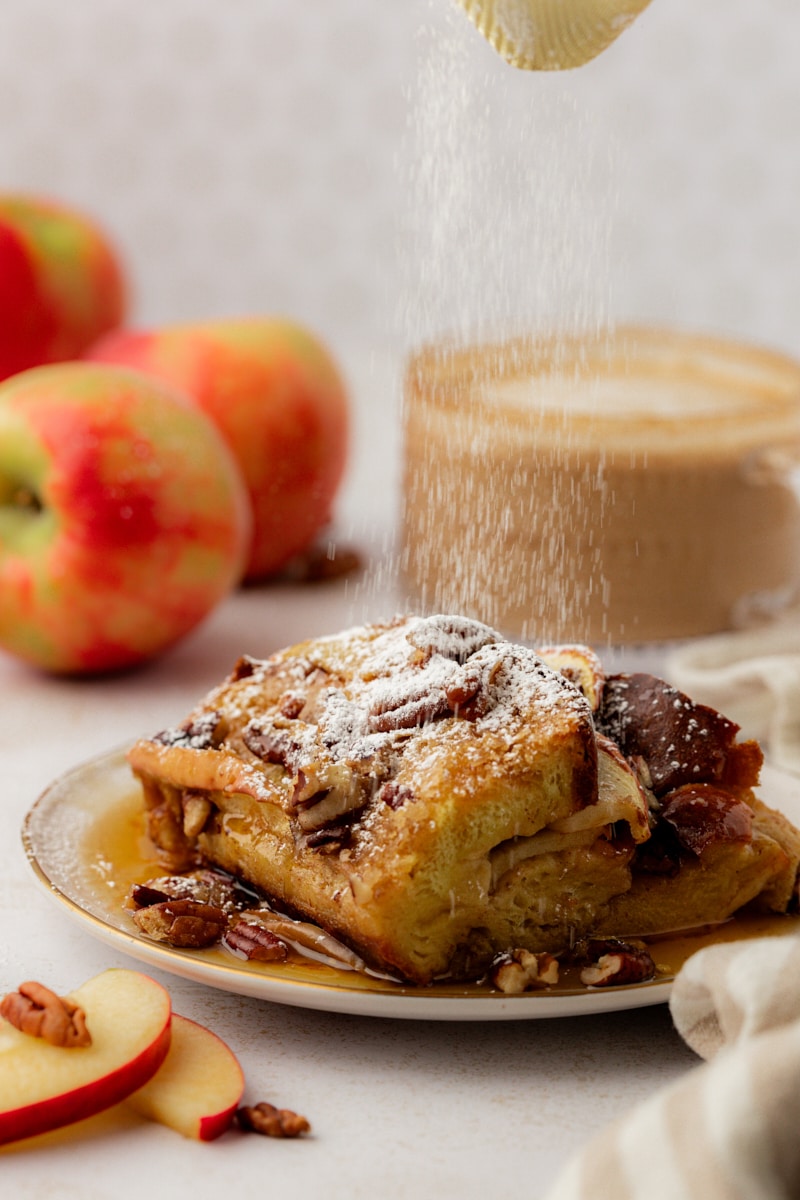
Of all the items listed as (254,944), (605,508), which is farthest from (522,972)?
(605,508)

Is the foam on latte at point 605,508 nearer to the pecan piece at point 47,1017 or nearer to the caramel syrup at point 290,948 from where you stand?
the caramel syrup at point 290,948

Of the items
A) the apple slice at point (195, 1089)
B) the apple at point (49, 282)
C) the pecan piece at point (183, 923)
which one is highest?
the apple at point (49, 282)

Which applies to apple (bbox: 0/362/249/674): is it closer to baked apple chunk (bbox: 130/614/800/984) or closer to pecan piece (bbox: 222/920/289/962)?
baked apple chunk (bbox: 130/614/800/984)

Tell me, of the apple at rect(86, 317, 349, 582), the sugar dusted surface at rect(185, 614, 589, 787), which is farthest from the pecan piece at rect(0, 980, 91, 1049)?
the apple at rect(86, 317, 349, 582)

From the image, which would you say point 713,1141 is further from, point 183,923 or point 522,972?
point 183,923


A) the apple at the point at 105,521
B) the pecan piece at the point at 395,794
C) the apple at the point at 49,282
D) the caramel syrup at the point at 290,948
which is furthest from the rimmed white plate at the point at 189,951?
the apple at the point at 49,282

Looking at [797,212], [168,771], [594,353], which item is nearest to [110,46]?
[797,212]

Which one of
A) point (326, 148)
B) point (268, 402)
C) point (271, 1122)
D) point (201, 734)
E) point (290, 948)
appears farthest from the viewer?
point (326, 148)
